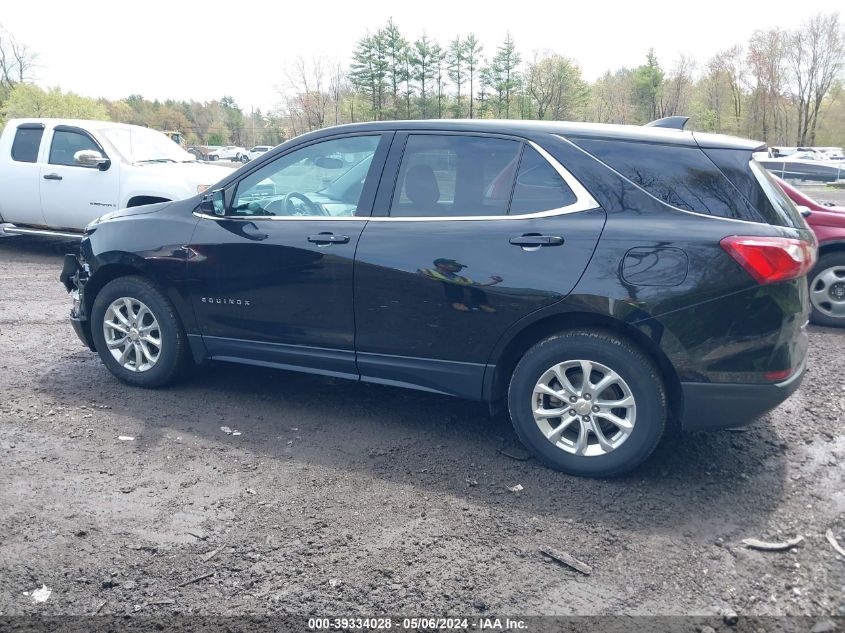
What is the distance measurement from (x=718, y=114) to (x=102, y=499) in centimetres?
5362

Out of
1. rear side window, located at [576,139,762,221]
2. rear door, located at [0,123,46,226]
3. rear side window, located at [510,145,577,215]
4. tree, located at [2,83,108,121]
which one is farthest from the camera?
tree, located at [2,83,108,121]

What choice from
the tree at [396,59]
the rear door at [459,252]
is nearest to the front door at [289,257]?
the rear door at [459,252]

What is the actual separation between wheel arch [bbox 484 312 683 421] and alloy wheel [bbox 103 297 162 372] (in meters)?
2.45

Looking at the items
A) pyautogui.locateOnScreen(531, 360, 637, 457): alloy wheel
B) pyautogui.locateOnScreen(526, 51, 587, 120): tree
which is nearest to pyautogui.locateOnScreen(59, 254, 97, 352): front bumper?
pyautogui.locateOnScreen(531, 360, 637, 457): alloy wheel

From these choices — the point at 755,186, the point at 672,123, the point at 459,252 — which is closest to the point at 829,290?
the point at 672,123

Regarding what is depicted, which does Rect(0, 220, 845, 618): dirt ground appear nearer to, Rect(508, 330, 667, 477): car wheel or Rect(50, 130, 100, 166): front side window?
Rect(508, 330, 667, 477): car wheel

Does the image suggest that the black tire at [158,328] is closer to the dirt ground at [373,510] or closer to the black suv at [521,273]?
the black suv at [521,273]

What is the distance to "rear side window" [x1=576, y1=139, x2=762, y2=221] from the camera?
3.81m

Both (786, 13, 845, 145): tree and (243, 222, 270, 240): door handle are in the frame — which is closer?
(243, 222, 270, 240): door handle

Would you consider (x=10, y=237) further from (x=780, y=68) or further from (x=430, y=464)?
(x=780, y=68)

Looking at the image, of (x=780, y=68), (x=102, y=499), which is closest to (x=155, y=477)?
(x=102, y=499)

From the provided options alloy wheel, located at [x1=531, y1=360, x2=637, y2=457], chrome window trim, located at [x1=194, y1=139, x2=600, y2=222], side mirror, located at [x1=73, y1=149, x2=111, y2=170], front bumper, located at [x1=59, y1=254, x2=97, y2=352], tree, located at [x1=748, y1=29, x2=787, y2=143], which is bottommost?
alloy wheel, located at [x1=531, y1=360, x2=637, y2=457]

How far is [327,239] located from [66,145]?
26.5 feet

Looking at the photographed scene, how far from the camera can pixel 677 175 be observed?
392 centimetres
